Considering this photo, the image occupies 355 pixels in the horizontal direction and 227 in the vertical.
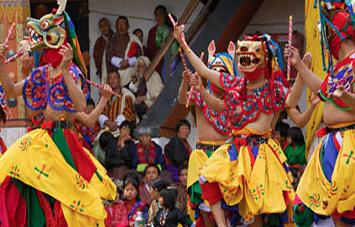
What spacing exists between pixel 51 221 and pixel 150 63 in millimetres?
7555

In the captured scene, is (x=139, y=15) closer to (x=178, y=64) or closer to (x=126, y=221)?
(x=178, y=64)

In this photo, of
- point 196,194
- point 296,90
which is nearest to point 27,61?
point 196,194

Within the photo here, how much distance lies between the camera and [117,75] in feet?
63.2

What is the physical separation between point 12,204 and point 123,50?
317 inches

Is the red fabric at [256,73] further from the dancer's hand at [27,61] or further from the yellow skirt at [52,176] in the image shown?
the dancer's hand at [27,61]

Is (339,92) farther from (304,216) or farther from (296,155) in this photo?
(296,155)

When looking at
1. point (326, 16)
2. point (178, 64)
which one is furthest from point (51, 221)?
→ point (178, 64)

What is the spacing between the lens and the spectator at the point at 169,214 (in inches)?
557

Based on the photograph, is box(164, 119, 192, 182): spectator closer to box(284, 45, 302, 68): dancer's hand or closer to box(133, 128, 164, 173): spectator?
box(133, 128, 164, 173): spectator

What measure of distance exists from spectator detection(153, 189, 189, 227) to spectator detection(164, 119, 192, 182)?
6.65 feet

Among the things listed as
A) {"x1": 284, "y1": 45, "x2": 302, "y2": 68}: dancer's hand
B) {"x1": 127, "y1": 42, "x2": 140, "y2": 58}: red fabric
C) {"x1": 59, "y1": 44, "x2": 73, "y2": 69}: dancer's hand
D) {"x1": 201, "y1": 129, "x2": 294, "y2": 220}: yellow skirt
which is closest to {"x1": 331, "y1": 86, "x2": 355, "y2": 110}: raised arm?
{"x1": 284, "y1": 45, "x2": 302, "y2": 68}: dancer's hand

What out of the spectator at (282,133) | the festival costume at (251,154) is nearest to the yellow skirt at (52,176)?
the festival costume at (251,154)

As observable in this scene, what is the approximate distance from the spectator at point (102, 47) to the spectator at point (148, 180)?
380cm

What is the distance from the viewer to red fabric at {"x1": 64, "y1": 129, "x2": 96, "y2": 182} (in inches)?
471
